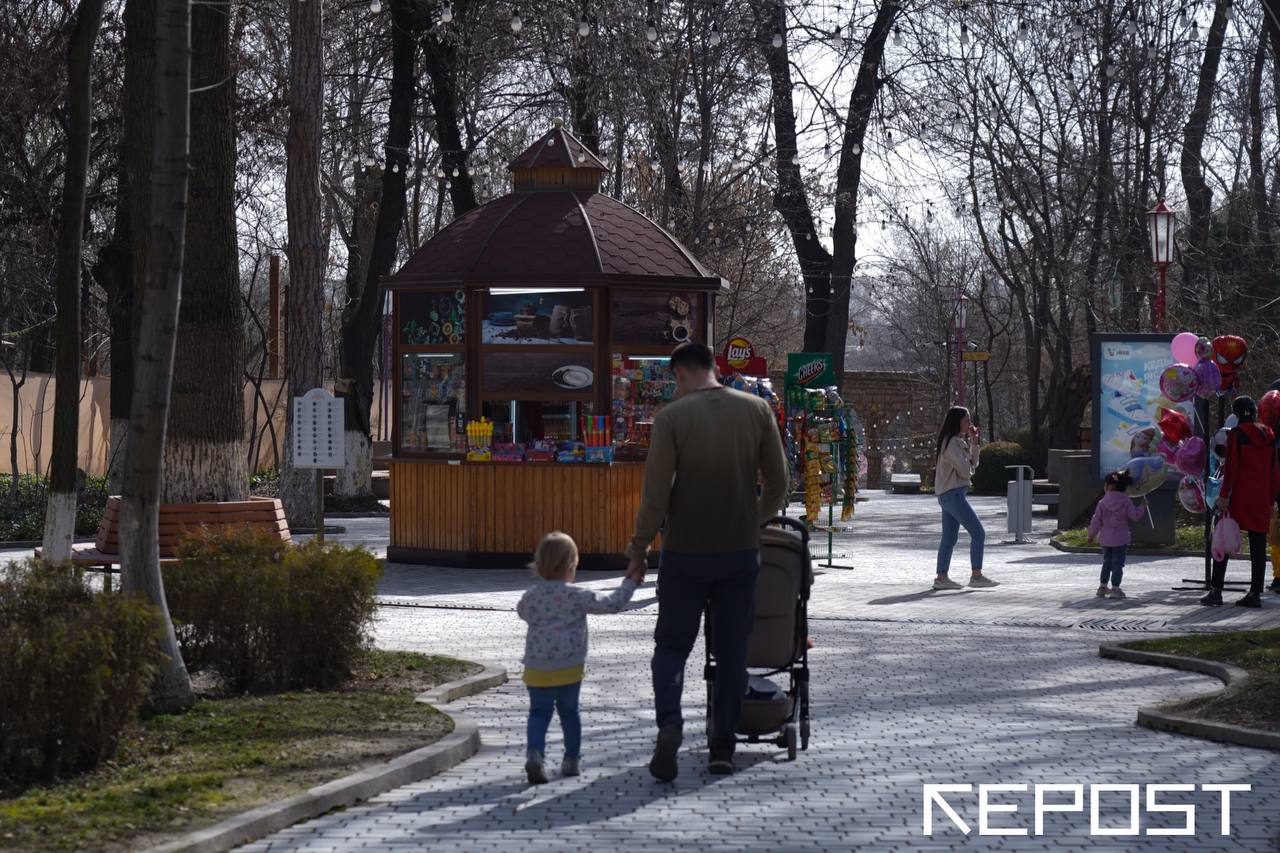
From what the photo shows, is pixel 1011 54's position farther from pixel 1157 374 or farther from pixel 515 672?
pixel 515 672

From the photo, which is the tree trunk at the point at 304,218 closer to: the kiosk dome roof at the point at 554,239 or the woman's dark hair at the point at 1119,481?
the kiosk dome roof at the point at 554,239

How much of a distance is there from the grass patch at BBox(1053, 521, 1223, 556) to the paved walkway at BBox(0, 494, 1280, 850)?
5708mm

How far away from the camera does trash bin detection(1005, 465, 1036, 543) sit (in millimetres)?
24359

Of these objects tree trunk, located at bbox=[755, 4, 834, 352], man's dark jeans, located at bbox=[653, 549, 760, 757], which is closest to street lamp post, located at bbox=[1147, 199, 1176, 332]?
tree trunk, located at bbox=[755, 4, 834, 352]

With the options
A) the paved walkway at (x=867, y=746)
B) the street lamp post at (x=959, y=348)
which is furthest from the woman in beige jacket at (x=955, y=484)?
the street lamp post at (x=959, y=348)

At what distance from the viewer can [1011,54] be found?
32.6 metres

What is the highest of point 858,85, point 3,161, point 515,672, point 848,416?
point 858,85

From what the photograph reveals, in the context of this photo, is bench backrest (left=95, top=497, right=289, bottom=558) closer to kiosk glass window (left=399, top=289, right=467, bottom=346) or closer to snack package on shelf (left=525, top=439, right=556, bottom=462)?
snack package on shelf (left=525, top=439, right=556, bottom=462)

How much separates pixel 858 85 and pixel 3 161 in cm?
1428

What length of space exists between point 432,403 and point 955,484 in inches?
228

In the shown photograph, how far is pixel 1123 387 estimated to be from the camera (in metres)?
22.3

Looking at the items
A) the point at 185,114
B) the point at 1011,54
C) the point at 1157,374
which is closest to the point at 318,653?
the point at 185,114

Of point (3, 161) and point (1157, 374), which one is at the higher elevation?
point (3, 161)

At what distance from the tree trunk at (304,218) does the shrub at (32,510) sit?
2972 mm
